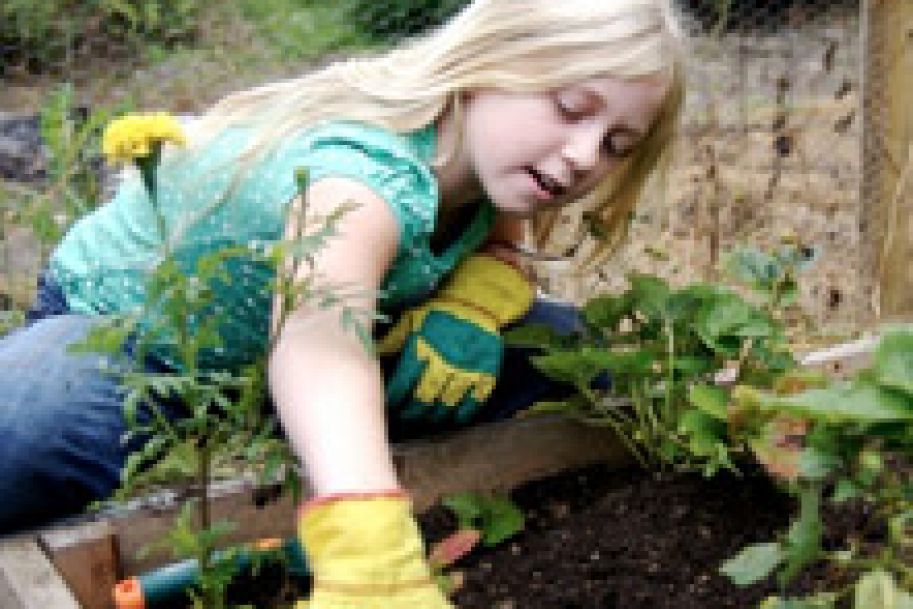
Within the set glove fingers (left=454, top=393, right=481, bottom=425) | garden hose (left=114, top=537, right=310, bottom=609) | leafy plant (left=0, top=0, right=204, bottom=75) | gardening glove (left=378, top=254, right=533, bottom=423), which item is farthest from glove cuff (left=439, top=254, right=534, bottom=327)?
leafy plant (left=0, top=0, right=204, bottom=75)

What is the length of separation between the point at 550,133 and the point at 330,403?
0.41 meters

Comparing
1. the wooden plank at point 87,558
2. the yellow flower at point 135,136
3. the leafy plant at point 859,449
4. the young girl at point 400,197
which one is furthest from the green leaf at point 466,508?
the yellow flower at point 135,136

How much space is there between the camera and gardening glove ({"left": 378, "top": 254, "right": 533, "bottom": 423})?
1.73 m

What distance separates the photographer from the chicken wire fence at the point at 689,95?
2.83m

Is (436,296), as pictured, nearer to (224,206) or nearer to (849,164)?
(224,206)

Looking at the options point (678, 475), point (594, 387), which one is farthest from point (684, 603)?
point (594, 387)

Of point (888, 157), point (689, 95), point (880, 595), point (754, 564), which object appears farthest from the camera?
point (689, 95)

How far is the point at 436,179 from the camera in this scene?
1.68 m

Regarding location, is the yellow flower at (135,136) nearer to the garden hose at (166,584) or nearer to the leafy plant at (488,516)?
the garden hose at (166,584)

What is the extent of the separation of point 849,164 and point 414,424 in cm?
216

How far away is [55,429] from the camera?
5.43 ft

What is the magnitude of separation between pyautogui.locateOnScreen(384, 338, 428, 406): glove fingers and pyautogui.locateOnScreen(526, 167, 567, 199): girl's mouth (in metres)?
0.26

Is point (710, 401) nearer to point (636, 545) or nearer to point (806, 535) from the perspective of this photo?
point (636, 545)

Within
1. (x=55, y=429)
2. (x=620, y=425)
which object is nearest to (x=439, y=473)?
(x=620, y=425)
